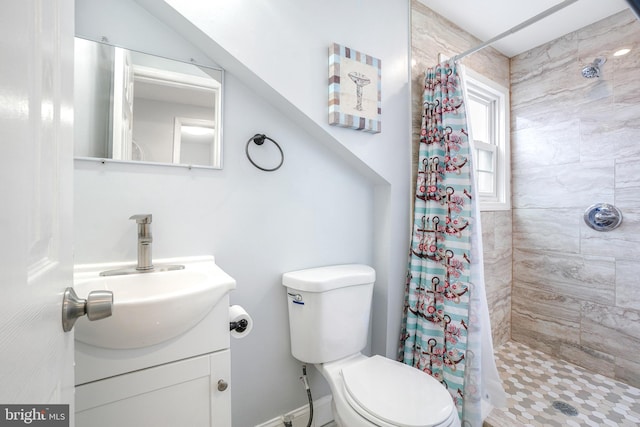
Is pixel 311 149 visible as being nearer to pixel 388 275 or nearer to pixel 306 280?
pixel 306 280

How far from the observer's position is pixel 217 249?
1.28m

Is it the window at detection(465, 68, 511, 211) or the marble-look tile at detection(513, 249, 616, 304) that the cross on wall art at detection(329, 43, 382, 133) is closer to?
the window at detection(465, 68, 511, 211)

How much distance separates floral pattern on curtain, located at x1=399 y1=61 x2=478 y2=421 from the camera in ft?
4.77

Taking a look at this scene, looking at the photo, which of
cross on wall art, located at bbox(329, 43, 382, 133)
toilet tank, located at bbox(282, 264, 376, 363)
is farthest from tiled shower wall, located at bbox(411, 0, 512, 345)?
toilet tank, located at bbox(282, 264, 376, 363)

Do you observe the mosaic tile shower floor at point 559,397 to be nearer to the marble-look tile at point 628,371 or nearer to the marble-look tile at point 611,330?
the marble-look tile at point 628,371

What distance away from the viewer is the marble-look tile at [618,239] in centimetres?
179

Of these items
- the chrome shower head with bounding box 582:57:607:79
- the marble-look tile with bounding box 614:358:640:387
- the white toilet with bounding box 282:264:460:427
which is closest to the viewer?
the white toilet with bounding box 282:264:460:427

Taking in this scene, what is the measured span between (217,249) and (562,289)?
2.45m

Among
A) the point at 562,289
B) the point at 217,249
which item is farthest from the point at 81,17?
the point at 562,289

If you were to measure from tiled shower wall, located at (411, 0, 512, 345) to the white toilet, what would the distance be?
0.90 metres

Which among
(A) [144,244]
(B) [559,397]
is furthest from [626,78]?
(A) [144,244]

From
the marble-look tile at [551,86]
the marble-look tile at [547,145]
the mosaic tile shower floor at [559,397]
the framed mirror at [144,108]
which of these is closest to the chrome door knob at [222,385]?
the framed mirror at [144,108]

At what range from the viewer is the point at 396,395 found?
1.10 metres

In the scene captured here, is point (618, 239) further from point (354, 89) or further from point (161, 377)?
point (161, 377)
